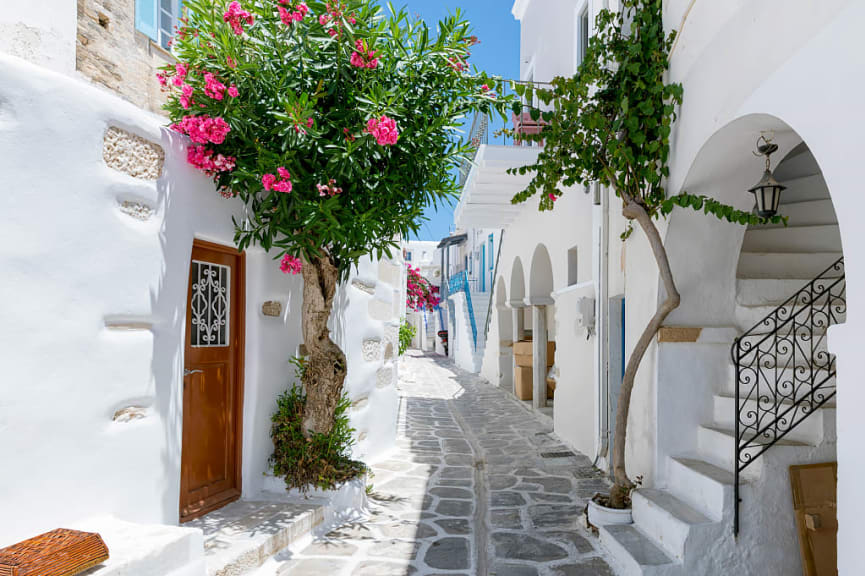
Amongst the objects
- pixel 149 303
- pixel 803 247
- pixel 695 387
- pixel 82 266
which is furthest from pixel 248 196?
pixel 803 247

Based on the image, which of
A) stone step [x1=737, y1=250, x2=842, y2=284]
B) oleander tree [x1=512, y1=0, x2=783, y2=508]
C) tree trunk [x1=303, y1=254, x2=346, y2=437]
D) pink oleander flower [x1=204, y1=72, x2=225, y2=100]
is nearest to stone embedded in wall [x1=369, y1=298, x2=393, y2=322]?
tree trunk [x1=303, y1=254, x2=346, y2=437]

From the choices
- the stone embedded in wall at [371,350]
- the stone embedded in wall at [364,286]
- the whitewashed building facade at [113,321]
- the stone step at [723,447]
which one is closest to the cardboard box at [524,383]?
the stone embedded in wall at [371,350]

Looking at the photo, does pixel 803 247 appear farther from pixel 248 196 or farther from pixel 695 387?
pixel 248 196

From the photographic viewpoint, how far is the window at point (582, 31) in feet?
26.1

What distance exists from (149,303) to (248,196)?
4.23 feet

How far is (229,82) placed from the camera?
4020mm

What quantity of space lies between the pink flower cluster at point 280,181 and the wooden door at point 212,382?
79cm

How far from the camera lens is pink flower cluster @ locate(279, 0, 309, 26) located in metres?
3.96

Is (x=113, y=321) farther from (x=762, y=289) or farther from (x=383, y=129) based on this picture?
(x=762, y=289)

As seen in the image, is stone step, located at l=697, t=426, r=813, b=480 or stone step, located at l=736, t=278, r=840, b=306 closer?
stone step, located at l=697, t=426, r=813, b=480

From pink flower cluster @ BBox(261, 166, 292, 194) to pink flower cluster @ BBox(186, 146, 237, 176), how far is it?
1.03 feet

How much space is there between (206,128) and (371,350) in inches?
141

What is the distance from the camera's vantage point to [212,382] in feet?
14.9

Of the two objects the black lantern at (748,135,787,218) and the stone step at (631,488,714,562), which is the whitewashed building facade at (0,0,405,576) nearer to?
the stone step at (631,488,714,562)
